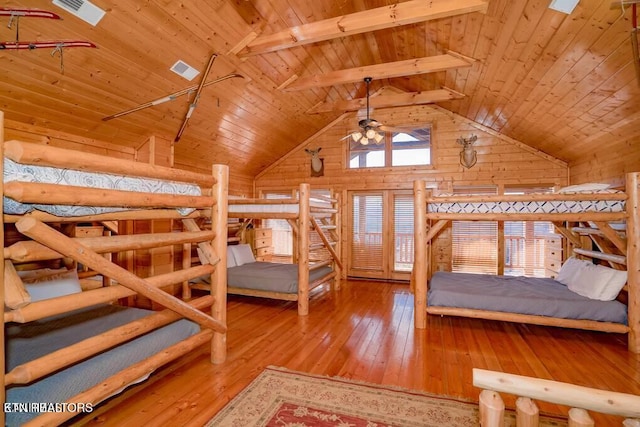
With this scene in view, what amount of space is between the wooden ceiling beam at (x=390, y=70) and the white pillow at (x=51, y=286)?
12.3ft

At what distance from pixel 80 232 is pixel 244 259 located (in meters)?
2.38

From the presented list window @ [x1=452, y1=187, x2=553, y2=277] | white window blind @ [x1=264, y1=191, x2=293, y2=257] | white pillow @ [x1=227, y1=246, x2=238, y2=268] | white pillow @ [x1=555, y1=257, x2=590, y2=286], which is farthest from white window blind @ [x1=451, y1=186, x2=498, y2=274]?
white pillow @ [x1=227, y1=246, x2=238, y2=268]

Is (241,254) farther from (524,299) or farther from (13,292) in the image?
(524,299)

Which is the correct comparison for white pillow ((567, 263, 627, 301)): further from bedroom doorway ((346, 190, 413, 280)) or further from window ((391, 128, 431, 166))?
window ((391, 128, 431, 166))

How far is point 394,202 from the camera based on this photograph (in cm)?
672

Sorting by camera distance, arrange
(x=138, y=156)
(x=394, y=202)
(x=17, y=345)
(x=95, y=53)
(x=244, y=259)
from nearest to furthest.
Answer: (x=17, y=345), (x=95, y=53), (x=138, y=156), (x=244, y=259), (x=394, y=202)

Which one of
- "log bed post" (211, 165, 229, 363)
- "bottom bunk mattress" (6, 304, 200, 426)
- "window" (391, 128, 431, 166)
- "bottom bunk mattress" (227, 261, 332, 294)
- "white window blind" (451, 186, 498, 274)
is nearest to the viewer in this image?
"bottom bunk mattress" (6, 304, 200, 426)

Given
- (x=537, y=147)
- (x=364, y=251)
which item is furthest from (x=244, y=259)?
(x=537, y=147)

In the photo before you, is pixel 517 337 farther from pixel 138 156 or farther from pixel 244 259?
pixel 138 156

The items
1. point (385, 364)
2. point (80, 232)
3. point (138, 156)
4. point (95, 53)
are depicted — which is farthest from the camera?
point (138, 156)

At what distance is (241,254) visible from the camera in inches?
213

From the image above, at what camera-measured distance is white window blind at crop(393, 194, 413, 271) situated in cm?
659

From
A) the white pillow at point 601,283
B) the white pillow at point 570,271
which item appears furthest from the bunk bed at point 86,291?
the white pillow at point 570,271

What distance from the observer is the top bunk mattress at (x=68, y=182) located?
147 cm
